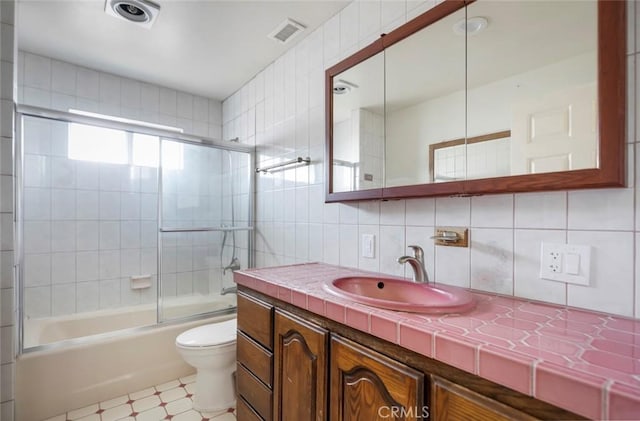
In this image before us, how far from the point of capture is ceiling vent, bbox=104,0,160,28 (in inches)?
67.7

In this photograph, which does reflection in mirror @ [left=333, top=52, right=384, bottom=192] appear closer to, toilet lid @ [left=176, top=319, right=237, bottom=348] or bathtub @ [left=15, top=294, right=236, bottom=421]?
toilet lid @ [left=176, top=319, right=237, bottom=348]

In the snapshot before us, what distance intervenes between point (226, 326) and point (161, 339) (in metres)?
0.53

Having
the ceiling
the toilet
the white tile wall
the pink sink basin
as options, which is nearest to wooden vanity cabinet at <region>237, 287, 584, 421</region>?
the pink sink basin

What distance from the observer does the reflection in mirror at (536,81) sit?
87 centimetres

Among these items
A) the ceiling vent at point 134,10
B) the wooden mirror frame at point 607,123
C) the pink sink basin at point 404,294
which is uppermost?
the ceiling vent at point 134,10

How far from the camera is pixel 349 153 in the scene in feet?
5.35

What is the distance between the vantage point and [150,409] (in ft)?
6.01

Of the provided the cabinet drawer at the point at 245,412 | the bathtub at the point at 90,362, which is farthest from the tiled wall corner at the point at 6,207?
the cabinet drawer at the point at 245,412

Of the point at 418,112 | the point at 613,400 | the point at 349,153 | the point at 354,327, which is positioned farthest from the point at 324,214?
the point at 613,400

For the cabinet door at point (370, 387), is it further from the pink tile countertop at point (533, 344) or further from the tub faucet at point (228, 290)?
the tub faucet at point (228, 290)

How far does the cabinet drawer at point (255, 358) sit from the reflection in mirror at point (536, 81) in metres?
1.16

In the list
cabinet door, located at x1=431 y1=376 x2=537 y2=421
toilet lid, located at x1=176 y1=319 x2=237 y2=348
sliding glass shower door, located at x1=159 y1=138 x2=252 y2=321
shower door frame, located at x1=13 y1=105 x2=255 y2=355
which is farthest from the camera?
sliding glass shower door, located at x1=159 y1=138 x2=252 y2=321

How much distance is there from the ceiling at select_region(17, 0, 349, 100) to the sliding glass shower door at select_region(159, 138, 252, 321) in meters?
0.69

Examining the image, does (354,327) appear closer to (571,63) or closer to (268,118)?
(571,63)
